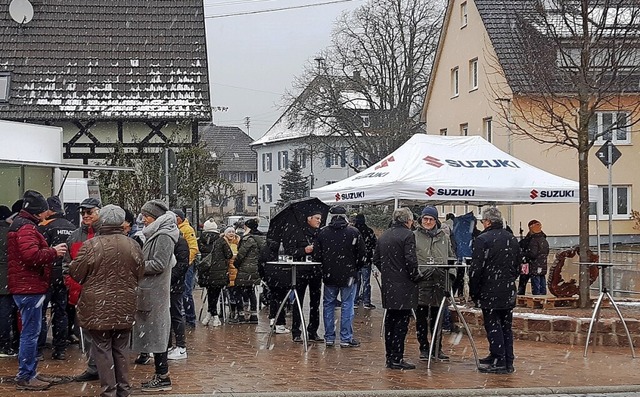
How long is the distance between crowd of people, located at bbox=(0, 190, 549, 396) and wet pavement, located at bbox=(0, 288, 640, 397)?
0.28m

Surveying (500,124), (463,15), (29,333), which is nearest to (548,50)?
(29,333)

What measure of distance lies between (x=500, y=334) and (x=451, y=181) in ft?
16.8

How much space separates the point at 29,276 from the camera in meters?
9.77

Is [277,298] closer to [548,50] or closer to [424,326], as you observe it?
[424,326]

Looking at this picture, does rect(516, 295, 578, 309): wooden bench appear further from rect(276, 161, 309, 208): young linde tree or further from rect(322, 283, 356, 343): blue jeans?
rect(276, 161, 309, 208): young linde tree

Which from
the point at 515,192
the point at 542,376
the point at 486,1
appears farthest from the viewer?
the point at 486,1

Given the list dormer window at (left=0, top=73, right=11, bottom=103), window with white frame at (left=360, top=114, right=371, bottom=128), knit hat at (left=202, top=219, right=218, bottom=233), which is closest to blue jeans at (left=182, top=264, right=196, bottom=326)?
knit hat at (left=202, top=219, right=218, bottom=233)

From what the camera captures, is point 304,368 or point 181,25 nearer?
point 304,368

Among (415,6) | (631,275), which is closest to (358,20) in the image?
(415,6)

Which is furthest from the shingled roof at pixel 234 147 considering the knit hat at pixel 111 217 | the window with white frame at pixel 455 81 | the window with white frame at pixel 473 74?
the knit hat at pixel 111 217

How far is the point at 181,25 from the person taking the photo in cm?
3138

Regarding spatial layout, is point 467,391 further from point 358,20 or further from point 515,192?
point 358,20

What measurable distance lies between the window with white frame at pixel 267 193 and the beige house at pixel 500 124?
41.1 m

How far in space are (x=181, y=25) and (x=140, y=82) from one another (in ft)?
9.75
